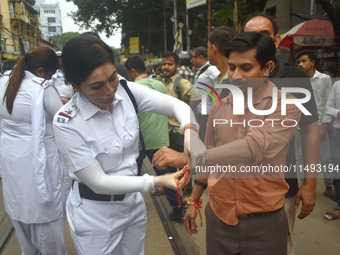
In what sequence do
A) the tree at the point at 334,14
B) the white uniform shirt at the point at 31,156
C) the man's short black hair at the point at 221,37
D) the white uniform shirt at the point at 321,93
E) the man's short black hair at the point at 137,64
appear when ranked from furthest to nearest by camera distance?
the tree at the point at 334,14 → the white uniform shirt at the point at 321,93 → the man's short black hair at the point at 137,64 → the man's short black hair at the point at 221,37 → the white uniform shirt at the point at 31,156

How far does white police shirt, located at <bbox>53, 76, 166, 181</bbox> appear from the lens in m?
1.29

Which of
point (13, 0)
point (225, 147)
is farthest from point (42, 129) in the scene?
point (13, 0)

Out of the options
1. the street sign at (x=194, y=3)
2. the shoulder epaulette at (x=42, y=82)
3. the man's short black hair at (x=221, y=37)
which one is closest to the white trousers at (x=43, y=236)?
the shoulder epaulette at (x=42, y=82)

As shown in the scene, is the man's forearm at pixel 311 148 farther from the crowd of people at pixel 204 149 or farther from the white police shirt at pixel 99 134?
the white police shirt at pixel 99 134

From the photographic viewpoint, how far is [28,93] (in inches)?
82.9

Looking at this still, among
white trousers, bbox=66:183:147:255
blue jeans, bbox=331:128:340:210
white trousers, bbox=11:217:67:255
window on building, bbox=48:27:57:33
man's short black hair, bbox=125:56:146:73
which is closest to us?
white trousers, bbox=66:183:147:255

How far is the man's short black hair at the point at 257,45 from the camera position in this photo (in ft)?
4.36

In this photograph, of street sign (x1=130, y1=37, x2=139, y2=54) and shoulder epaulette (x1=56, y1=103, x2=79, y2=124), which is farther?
street sign (x1=130, y1=37, x2=139, y2=54)

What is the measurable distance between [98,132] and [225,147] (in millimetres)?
614

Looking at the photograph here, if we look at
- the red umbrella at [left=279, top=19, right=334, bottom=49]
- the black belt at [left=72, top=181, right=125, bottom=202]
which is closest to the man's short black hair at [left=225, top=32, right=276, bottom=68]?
the black belt at [left=72, top=181, right=125, bottom=202]

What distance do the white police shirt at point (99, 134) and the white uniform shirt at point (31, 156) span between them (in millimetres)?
849

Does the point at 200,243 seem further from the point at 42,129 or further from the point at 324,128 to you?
the point at 324,128

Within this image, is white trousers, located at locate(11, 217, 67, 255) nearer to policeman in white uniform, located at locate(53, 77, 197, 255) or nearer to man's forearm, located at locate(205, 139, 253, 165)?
policeman in white uniform, located at locate(53, 77, 197, 255)

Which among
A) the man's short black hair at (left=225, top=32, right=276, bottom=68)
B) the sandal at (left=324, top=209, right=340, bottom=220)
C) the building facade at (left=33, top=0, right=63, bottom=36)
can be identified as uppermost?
the building facade at (left=33, top=0, right=63, bottom=36)
